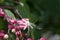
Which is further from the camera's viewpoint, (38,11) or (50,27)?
(50,27)

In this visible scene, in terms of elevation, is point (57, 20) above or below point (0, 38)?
above

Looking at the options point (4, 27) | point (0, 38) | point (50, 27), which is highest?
point (50, 27)

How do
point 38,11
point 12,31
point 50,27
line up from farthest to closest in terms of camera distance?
point 50,27 < point 38,11 < point 12,31

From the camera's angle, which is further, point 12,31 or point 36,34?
point 36,34

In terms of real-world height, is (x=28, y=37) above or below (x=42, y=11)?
below

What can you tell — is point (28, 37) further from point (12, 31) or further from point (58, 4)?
point (58, 4)

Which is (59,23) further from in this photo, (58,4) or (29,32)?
(29,32)

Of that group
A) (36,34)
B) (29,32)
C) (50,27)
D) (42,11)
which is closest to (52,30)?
(50,27)

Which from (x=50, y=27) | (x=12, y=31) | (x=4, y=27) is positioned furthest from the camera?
(x=50, y=27)

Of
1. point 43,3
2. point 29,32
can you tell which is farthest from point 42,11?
point 29,32
